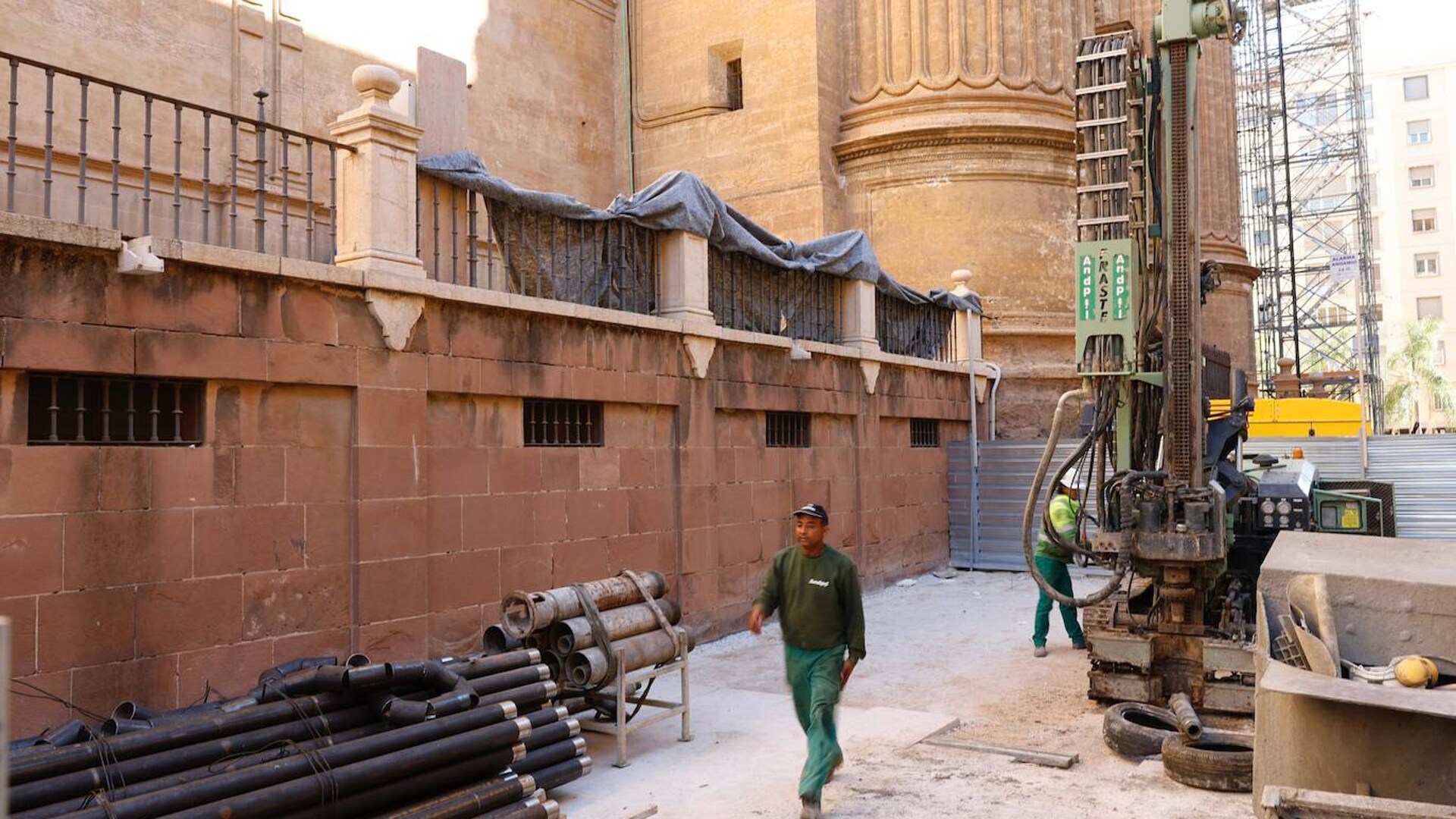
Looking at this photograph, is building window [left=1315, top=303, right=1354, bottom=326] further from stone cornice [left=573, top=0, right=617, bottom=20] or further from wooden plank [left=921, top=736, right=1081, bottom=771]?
wooden plank [left=921, top=736, right=1081, bottom=771]

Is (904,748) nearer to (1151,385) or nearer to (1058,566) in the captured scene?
(1151,385)

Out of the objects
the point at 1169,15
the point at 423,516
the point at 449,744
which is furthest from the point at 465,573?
the point at 1169,15

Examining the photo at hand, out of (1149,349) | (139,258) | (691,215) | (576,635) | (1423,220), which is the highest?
(1423,220)

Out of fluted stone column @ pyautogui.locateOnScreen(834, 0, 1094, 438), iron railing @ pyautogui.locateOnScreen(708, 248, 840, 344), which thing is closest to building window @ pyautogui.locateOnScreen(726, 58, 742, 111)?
fluted stone column @ pyautogui.locateOnScreen(834, 0, 1094, 438)

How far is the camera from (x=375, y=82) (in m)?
8.02

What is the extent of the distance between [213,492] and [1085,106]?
286 inches

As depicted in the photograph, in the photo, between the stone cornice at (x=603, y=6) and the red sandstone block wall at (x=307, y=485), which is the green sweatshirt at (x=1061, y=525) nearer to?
the red sandstone block wall at (x=307, y=485)

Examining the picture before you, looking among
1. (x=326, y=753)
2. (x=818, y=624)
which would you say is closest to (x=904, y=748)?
(x=818, y=624)

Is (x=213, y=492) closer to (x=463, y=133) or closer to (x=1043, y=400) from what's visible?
(x=463, y=133)

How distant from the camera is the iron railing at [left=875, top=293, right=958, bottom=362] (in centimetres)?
1612

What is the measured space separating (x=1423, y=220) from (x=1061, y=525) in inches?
2744

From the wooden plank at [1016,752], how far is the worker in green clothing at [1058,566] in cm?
317

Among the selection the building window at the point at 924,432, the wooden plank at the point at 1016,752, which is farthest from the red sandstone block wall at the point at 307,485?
the building window at the point at 924,432

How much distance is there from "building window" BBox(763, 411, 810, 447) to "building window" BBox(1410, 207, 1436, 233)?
223ft
